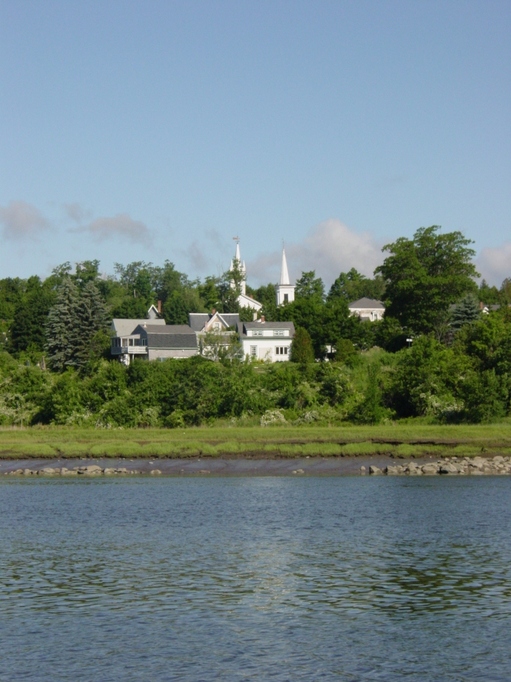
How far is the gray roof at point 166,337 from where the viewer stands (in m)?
103

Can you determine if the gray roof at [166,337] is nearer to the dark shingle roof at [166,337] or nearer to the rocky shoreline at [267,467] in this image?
the dark shingle roof at [166,337]

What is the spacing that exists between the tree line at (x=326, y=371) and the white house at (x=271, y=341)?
1895mm

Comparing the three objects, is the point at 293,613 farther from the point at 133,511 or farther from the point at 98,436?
the point at 98,436

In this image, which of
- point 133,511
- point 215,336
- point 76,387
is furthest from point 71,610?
point 215,336

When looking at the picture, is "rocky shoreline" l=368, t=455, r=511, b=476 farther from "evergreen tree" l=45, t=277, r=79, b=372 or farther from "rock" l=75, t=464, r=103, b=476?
"evergreen tree" l=45, t=277, r=79, b=372

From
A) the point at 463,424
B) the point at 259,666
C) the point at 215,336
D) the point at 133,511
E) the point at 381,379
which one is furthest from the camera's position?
the point at 215,336

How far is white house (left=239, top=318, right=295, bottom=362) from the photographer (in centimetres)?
10681

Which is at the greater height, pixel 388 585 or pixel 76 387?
pixel 76 387

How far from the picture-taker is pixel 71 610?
20.5 metres

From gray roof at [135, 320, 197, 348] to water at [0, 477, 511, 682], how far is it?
63.4m

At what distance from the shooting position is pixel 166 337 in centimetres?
10412

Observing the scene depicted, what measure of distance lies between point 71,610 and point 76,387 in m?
48.5

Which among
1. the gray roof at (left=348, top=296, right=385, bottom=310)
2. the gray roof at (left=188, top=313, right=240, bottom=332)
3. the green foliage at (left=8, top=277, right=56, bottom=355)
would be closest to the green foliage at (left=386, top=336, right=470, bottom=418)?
the gray roof at (left=188, top=313, right=240, bottom=332)

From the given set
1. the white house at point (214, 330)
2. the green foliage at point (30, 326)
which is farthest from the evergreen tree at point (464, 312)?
the green foliage at point (30, 326)
